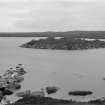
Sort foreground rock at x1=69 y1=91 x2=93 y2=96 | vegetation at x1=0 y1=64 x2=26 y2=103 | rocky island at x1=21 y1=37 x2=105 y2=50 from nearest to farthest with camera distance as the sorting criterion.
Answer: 1. foreground rock at x1=69 y1=91 x2=93 y2=96
2. vegetation at x1=0 y1=64 x2=26 y2=103
3. rocky island at x1=21 y1=37 x2=105 y2=50

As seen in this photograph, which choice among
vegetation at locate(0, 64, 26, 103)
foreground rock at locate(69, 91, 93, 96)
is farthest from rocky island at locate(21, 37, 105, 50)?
foreground rock at locate(69, 91, 93, 96)

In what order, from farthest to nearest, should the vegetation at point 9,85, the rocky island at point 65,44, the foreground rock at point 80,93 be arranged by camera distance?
the rocky island at point 65,44, the vegetation at point 9,85, the foreground rock at point 80,93

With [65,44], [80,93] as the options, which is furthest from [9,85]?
[65,44]

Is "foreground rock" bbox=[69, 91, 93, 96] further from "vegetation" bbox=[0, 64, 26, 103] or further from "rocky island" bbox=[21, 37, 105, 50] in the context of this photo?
"rocky island" bbox=[21, 37, 105, 50]

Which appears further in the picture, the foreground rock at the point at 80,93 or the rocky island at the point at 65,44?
the rocky island at the point at 65,44

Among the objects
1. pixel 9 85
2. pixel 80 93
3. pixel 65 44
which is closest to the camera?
pixel 80 93

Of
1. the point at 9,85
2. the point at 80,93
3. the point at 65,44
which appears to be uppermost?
the point at 65,44

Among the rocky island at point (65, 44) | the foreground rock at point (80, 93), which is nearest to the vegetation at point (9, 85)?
the foreground rock at point (80, 93)

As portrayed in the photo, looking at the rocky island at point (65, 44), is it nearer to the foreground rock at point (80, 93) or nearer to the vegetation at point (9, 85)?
the vegetation at point (9, 85)

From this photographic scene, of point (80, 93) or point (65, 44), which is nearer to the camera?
point (80, 93)

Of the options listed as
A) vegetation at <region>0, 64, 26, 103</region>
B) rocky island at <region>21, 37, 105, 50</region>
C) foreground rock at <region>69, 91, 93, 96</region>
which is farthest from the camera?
rocky island at <region>21, 37, 105, 50</region>

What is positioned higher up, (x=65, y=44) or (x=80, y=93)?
(x=65, y=44)

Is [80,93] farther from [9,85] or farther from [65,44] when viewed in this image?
[65,44]

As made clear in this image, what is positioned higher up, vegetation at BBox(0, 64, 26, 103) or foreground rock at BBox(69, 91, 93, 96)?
vegetation at BBox(0, 64, 26, 103)
